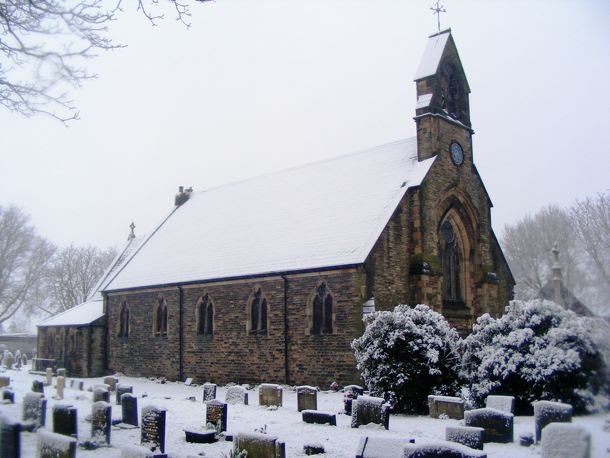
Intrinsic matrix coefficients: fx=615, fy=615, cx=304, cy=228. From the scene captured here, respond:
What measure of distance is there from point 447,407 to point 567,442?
281 inches

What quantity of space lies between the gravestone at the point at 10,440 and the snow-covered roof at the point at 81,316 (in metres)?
24.2

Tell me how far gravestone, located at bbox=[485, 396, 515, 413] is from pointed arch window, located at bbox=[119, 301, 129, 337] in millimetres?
23730

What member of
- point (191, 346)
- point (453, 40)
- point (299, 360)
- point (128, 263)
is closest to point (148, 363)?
point (191, 346)

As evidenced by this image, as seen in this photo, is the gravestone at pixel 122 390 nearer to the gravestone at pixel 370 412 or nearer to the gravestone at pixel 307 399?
the gravestone at pixel 307 399

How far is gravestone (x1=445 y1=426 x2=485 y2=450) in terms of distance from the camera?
10.9 m

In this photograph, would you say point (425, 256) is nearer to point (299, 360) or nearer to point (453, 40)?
point (299, 360)

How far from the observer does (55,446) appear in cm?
982

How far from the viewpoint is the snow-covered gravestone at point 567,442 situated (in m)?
7.92

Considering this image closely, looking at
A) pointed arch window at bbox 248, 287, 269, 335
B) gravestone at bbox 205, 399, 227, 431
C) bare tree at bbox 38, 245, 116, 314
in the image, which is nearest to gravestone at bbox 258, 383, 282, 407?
gravestone at bbox 205, 399, 227, 431

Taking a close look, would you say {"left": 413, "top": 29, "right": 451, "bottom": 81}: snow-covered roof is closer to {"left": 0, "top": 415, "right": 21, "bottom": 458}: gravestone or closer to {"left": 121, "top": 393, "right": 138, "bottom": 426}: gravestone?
{"left": 121, "top": 393, "right": 138, "bottom": 426}: gravestone

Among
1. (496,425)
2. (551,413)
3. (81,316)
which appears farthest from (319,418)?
(81,316)

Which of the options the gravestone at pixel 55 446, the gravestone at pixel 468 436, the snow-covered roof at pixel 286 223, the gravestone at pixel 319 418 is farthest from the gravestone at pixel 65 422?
the snow-covered roof at pixel 286 223

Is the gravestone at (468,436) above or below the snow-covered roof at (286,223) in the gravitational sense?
below

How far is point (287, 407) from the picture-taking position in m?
18.8
